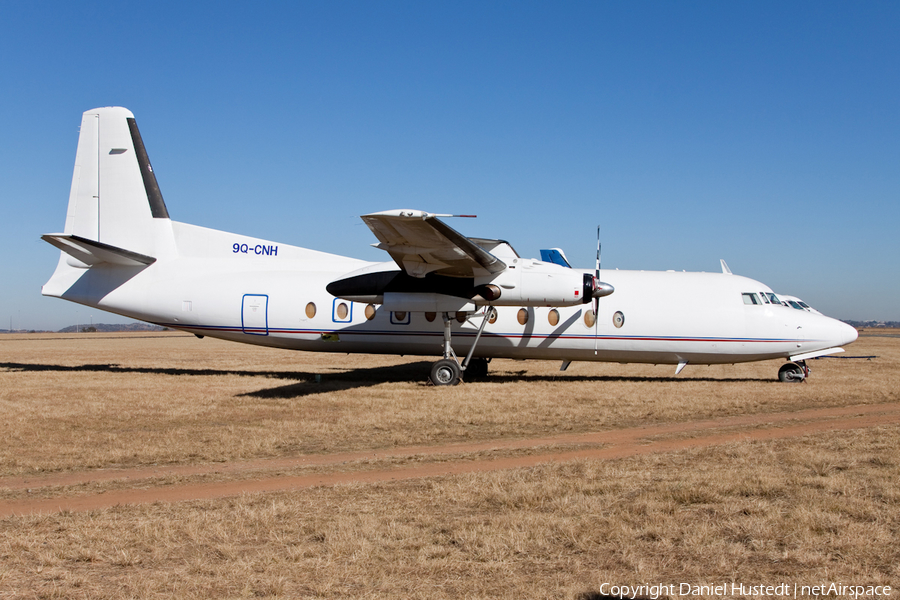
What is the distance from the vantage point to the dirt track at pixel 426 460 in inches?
298

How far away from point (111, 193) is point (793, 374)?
21524 mm

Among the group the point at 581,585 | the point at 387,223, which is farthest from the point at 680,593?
the point at 387,223

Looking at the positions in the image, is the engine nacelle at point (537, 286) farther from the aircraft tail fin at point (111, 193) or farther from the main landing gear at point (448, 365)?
the aircraft tail fin at point (111, 193)

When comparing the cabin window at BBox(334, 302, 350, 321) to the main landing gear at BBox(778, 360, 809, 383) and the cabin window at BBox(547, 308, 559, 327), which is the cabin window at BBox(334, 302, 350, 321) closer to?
the cabin window at BBox(547, 308, 559, 327)

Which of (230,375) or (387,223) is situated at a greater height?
(387,223)

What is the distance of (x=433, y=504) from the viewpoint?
693 cm

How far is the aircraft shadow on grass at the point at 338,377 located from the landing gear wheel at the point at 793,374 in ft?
1.84

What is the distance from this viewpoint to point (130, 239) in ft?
65.7

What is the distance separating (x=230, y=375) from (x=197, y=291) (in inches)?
113

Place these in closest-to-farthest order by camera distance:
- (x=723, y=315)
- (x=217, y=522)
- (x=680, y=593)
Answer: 1. (x=680, y=593)
2. (x=217, y=522)
3. (x=723, y=315)

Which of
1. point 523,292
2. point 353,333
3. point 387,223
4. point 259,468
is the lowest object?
point 259,468

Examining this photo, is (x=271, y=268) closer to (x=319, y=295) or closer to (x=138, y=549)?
(x=319, y=295)

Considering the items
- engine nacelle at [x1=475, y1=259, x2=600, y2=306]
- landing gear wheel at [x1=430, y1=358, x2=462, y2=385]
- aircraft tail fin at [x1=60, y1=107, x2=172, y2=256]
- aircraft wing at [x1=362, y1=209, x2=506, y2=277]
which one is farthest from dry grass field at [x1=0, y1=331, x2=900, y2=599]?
→ aircraft tail fin at [x1=60, y1=107, x2=172, y2=256]

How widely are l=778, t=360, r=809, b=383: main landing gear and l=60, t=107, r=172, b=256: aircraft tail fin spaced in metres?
19.2
